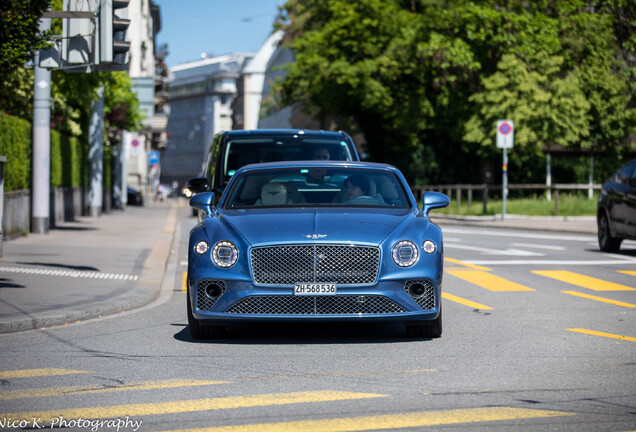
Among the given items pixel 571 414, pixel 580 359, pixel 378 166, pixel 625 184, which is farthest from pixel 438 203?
pixel 625 184

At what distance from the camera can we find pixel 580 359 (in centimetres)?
785

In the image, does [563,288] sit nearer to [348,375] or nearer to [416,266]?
[416,266]

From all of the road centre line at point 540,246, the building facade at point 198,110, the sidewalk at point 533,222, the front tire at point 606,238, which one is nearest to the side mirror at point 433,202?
the front tire at point 606,238

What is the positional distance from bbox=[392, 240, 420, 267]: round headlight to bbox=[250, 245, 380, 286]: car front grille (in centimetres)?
17

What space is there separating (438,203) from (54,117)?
89.4 ft

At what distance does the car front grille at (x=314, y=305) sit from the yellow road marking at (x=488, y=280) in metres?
5.30

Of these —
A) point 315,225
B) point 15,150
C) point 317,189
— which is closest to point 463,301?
point 317,189

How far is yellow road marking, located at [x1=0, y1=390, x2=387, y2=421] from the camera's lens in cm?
586

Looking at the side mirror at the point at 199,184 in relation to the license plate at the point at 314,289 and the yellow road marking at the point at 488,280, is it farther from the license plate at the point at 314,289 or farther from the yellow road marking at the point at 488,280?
the license plate at the point at 314,289

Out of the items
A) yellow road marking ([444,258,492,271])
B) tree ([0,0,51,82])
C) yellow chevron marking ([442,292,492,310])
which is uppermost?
tree ([0,0,51,82])

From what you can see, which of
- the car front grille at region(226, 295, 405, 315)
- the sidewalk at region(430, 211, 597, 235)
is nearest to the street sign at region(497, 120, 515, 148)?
the sidewalk at region(430, 211, 597, 235)

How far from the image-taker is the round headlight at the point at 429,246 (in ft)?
28.7

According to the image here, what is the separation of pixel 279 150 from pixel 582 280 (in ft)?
14.2

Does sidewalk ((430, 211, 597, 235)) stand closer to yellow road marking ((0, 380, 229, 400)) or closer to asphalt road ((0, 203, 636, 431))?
asphalt road ((0, 203, 636, 431))
